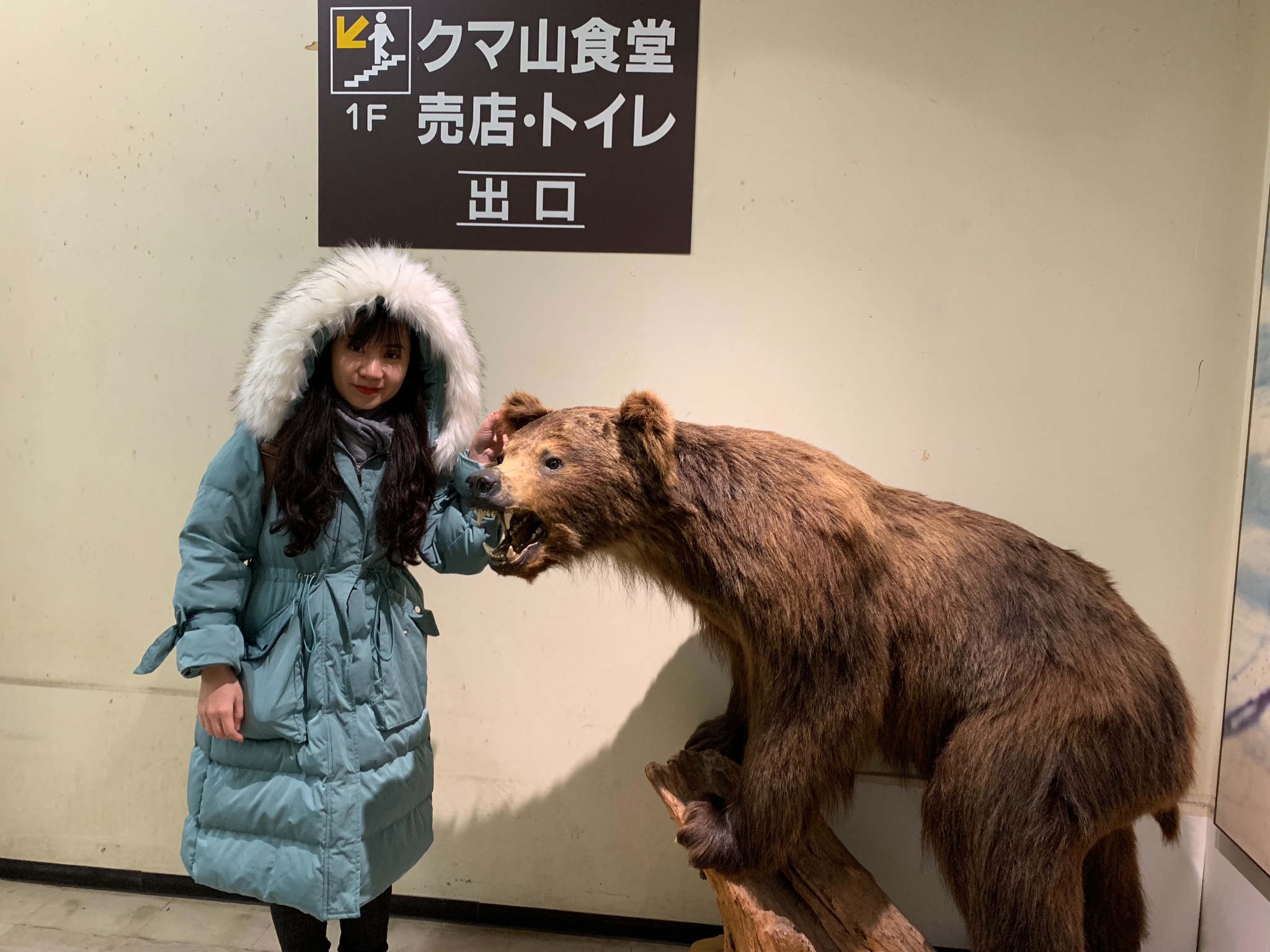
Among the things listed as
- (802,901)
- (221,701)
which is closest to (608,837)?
(802,901)

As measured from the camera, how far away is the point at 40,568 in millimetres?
2533

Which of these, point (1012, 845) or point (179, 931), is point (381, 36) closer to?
point (1012, 845)

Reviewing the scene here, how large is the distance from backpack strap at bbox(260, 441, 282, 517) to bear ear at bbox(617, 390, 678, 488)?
723 mm

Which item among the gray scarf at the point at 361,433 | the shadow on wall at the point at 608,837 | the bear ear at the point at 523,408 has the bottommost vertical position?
the shadow on wall at the point at 608,837

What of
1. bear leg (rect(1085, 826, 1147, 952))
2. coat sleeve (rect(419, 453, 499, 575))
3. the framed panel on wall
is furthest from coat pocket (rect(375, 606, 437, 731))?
the framed panel on wall

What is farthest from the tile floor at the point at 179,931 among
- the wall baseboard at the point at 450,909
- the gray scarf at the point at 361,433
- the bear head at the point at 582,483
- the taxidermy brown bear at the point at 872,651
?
the gray scarf at the point at 361,433

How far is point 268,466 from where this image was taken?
5.52 feet

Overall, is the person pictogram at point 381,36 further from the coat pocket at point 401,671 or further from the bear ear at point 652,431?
the coat pocket at point 401,671

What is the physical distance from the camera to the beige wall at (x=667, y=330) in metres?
2.11

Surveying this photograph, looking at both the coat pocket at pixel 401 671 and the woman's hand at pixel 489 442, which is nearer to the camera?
the coat pocket at pixel 401 671

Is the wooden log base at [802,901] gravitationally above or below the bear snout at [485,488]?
below

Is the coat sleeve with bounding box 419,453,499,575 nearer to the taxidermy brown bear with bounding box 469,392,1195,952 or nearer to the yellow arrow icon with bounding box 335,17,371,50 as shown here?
the taxidermy brown bear with bounding box 469,392,1195,952

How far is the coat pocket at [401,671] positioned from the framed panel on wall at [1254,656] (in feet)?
6.70

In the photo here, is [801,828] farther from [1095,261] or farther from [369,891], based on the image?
[1095,261]
